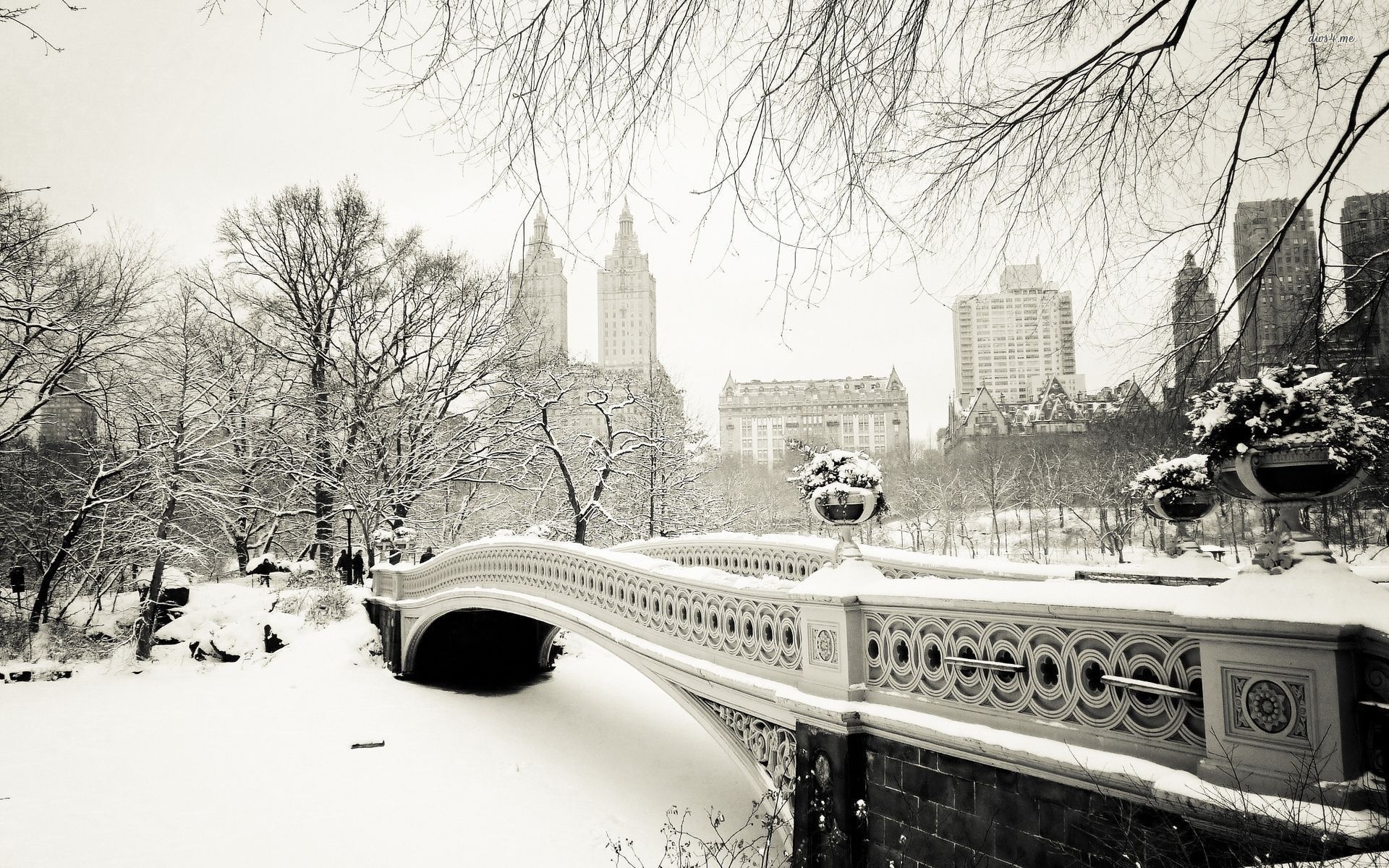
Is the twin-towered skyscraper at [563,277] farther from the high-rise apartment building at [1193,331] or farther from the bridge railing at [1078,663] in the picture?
the high-rise apartment building at [1193,331]

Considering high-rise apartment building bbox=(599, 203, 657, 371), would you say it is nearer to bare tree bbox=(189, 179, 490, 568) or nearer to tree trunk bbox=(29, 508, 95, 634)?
bare tree bbox=(189, 179, 490, 568)

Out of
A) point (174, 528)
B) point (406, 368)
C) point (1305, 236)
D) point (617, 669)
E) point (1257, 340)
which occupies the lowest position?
point (617, 669)

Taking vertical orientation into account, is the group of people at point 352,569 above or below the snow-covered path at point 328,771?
above

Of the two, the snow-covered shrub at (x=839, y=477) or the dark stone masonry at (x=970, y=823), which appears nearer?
the dark stone masonry at (x=970, y=823)

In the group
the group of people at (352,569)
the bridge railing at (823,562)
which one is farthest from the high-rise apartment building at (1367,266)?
the group of people at (352,569)

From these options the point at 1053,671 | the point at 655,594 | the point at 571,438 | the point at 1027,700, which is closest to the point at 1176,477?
the point at 1053,671

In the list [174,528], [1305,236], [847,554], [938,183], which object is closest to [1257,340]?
[1305,236]

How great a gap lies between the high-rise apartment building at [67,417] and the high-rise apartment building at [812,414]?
37.2 meters

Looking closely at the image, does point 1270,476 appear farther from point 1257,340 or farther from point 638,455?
point 638,455

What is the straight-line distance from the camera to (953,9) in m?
3.02

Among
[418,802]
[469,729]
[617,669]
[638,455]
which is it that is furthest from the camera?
[638,455]

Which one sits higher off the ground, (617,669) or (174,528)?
(174,528)

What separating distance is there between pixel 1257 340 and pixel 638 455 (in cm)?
2298

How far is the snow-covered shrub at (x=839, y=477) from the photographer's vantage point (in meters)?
6.32
